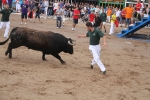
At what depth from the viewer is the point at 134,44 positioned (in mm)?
16828

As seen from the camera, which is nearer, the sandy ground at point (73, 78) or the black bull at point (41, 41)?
the sandy ground at point (73, 78)

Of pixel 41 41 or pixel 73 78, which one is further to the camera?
pixel 41 41

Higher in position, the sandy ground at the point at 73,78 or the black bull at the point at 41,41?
the black bull at the point at 41,41

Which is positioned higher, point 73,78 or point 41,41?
point 41,41

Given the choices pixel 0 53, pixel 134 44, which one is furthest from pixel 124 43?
pixel 0 53

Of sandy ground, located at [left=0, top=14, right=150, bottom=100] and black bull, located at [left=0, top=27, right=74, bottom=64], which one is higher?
black bull, located at [left=0, top=27, right=74, bottom=64]

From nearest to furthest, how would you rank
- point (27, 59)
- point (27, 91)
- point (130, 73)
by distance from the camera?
point (27, 91)
point (130, 73)
point (27, 59)

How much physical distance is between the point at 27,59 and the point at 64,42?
169cm

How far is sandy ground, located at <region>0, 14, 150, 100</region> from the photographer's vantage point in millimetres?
7363

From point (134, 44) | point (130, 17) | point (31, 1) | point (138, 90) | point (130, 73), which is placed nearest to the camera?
point (138, 90)

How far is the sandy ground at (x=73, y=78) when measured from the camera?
290 inches

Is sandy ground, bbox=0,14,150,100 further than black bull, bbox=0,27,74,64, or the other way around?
black bull, bbox=0,27,74,64

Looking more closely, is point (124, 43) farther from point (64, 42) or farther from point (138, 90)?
point (138, 90)

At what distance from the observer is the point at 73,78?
8.87 m
